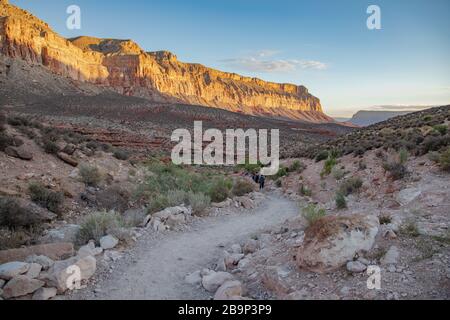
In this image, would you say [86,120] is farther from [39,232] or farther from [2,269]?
[2,269]

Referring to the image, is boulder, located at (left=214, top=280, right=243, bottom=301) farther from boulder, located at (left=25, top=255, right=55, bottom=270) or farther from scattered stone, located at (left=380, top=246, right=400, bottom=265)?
boulder, located at (left=25, top=255, right=55, bottom=270)

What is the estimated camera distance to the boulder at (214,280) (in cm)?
546

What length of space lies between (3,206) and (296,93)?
196847 millimetres

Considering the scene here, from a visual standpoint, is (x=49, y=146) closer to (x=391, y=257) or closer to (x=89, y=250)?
(x=89, y=250)

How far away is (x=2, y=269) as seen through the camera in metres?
5.11

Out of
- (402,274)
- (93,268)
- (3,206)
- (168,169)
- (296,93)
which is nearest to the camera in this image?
(402,274)

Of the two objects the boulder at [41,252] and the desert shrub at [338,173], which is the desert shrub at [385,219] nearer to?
the boulder at [41,252]

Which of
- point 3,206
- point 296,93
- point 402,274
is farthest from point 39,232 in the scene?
point 296,93

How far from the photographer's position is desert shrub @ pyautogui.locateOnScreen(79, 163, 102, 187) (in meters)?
13.3

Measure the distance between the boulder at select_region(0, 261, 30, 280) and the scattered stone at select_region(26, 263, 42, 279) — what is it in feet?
0.18

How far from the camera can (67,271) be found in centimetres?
525

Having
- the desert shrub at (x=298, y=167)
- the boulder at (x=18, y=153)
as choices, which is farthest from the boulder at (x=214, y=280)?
the desert shrub at (x=298, y=167)

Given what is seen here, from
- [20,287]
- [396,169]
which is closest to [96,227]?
[20,287]

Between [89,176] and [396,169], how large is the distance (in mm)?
11468
